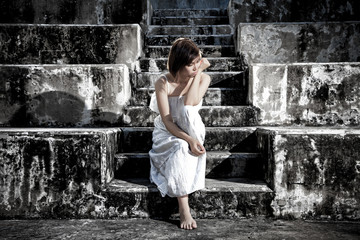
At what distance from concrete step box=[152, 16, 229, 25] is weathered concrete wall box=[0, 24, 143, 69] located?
1.75 m

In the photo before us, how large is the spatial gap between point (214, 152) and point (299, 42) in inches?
90.7

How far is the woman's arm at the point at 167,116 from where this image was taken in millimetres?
2330

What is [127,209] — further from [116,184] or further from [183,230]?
[183,230]

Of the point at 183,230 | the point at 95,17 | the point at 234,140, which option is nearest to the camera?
the point at 183,230

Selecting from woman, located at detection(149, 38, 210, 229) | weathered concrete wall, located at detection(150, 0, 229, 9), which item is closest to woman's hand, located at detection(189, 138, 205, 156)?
woman, located at detection(149, 38, 210, 229)

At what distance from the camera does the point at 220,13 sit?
19.2 ft

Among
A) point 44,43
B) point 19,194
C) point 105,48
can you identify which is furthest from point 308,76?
point 44,43

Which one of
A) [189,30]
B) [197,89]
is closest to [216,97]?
[197,89]

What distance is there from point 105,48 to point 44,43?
0.81 meters

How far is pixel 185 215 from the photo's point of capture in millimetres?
2127

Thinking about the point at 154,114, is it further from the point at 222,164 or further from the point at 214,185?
the point at 214,185

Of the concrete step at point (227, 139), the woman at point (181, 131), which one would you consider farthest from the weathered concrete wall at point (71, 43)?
the woman at point (181, 131)

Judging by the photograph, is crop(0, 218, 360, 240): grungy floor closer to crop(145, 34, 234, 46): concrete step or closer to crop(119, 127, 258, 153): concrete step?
crop(119, 127, 258, 153): concrete step

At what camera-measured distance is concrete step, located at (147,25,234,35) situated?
16.4 ft
